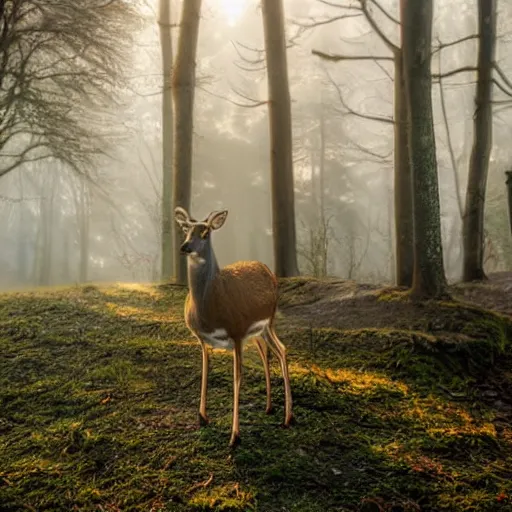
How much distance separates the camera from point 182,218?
9.80 ft

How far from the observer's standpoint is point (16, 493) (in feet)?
9.24

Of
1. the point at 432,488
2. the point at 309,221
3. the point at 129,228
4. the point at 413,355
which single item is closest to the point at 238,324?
the point at 432,488

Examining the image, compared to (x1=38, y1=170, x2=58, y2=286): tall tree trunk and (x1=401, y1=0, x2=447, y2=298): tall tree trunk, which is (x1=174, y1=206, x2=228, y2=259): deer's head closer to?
(x1=401, y1=0, x2=447, y2=298): tall tree trunk

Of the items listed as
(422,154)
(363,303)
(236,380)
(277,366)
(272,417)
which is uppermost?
(422,154)

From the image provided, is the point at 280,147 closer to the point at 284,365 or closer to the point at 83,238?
the point at 284,365

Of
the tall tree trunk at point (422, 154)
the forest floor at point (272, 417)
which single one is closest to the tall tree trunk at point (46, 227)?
→ the forest floor at point (272, 417)

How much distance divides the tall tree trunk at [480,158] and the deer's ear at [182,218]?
8.52 meters

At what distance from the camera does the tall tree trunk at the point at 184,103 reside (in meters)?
9.70

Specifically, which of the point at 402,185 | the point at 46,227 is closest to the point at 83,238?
the point at 46,227

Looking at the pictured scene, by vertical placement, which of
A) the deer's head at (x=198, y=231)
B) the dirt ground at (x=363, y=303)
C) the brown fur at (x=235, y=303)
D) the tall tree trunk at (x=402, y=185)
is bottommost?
the dirt ground at (x=363, y=303)

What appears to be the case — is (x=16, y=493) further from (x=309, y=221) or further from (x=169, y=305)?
(x=309, y=221)

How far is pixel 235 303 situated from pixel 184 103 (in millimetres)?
7946

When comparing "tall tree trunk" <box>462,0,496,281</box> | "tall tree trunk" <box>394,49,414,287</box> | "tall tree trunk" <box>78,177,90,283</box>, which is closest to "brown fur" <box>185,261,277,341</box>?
"tall tree trunk" <box>394,49,414,287</box>

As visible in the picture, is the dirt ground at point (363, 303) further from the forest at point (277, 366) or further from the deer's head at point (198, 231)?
the deer's head at point (198, 231)
